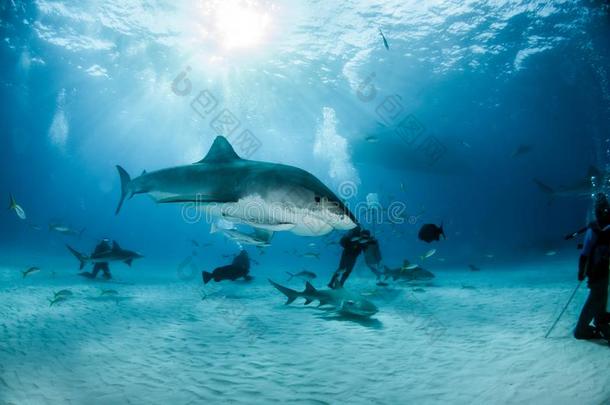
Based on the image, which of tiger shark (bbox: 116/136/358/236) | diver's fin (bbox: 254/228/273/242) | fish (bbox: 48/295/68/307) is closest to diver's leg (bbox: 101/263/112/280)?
fish (bbox: 48/295/68/307)

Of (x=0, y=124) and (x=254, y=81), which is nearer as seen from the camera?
(x=254, y=81)

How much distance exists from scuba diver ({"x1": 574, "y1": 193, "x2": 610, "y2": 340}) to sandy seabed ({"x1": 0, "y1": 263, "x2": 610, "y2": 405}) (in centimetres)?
43

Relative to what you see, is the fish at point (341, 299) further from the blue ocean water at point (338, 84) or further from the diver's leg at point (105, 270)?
the diver's leg at point (105, 270)

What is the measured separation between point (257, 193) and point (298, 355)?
3.44 m

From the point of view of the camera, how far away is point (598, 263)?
4.81 meters

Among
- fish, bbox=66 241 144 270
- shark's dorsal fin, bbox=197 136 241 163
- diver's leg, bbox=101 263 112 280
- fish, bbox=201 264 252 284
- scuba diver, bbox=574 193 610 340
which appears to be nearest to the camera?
scuba diver, bbox=574 193 610 340

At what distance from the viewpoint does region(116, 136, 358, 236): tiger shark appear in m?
3.12

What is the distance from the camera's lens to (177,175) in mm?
5105

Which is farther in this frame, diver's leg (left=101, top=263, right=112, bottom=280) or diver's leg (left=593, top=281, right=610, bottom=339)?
diver's leg (left=101, top=263, right=112, bottom=280)

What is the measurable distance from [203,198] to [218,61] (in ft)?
77.0

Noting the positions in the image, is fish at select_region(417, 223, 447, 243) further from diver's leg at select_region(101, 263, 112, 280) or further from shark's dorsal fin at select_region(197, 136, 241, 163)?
diver's leg at select_region(101, 263, 112, 280)

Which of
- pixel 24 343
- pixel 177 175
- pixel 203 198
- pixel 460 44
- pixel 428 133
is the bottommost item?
pixel 24 343

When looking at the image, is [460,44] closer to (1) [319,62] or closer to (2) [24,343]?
(1) [319,62]

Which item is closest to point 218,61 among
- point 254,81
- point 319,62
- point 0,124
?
point 254,81
